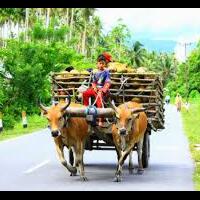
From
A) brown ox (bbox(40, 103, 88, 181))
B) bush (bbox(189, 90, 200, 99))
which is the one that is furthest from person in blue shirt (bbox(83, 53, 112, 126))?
bush (bbox(189, 90, 200, 99))

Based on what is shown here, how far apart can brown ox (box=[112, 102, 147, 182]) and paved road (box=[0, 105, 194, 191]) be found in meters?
0.55

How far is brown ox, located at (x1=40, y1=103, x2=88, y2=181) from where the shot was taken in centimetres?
1432

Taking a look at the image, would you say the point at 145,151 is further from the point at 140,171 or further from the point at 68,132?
the point at 68,132

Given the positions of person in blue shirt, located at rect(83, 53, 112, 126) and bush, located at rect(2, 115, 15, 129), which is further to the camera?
bush, located at rect(2, 115, 15, 129)

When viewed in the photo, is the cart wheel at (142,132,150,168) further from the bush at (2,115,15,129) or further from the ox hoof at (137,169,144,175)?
the bush at (2,115,15,129)

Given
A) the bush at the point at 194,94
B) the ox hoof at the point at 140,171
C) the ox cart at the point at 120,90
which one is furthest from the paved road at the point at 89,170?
the bush at the point at 194,94

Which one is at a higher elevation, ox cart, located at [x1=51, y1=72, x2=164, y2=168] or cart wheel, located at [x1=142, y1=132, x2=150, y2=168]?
ox cart, located at [x1=51, y1=72, x2=164, y2=168]

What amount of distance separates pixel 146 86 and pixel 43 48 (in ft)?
81.3

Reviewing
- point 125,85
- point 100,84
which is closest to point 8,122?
point 125,85

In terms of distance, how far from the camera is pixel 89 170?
55.4ft

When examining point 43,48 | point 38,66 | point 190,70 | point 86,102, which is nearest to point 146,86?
point 86,102

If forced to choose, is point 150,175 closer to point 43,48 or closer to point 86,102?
point 86,102

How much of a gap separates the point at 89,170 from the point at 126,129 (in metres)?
2.81

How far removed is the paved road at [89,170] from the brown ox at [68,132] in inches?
14.7
